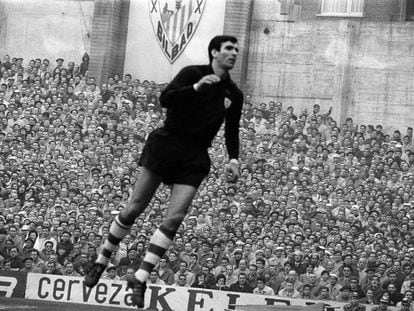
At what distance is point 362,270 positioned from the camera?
2038 cm

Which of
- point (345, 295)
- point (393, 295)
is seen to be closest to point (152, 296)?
point (345, 295)

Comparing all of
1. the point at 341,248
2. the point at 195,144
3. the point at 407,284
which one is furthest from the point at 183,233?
the point at 195,144

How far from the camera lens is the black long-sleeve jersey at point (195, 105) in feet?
33.2

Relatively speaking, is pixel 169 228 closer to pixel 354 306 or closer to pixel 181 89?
pixel 181 89

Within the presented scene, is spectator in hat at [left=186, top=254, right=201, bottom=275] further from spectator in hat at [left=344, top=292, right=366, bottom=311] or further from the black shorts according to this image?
the black shorts

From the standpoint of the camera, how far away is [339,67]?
113 feet

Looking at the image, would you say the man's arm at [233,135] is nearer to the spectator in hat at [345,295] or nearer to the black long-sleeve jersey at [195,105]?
the black long-sleeve jersey at [195,105]

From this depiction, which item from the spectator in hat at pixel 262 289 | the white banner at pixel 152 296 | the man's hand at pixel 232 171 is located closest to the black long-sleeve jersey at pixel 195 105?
the man's hand at pixel 232 171

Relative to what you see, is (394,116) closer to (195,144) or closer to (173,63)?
(173,63)

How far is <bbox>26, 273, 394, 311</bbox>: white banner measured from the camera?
19328 millimetres

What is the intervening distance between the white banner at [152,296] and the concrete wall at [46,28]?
17.9m

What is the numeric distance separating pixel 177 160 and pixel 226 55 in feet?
3.60

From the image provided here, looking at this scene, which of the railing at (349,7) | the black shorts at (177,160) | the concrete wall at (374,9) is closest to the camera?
the black shorts at (177,160)

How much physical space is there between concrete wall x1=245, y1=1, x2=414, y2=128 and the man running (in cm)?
2369
